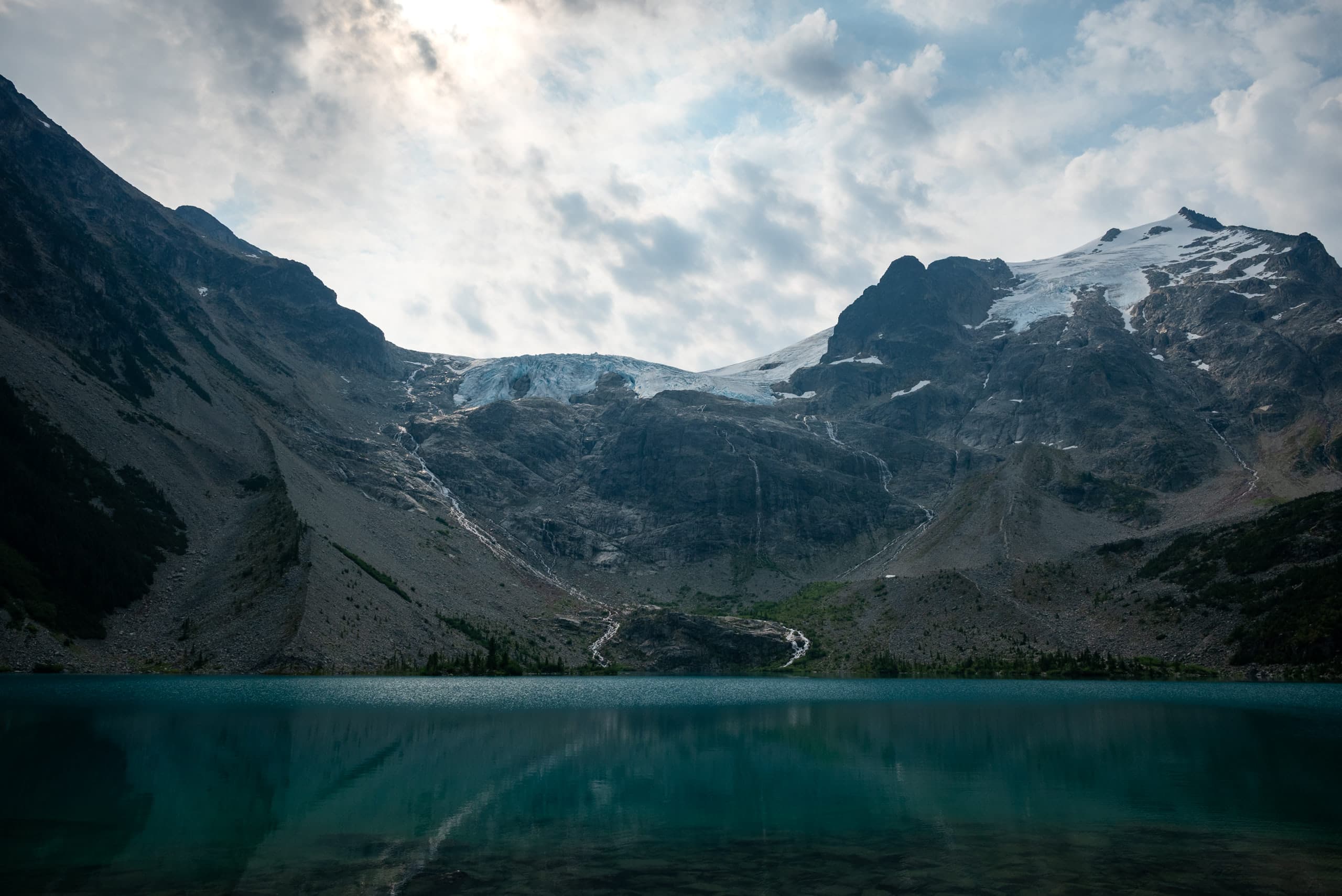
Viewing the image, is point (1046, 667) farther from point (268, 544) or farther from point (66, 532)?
point (66, 532)

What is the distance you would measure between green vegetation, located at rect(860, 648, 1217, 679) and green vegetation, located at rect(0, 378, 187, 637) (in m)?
107

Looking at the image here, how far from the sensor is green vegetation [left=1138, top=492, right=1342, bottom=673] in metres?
98.4

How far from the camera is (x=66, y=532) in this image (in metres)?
106

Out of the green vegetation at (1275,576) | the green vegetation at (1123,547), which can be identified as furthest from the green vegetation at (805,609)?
the green vegetation at (1275,576)

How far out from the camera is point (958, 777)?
4003 cm

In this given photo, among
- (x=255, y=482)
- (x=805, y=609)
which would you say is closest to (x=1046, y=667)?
(x=805, y=609)

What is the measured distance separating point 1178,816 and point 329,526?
424ft

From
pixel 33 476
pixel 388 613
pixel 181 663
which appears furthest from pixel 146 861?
pixel 33 476

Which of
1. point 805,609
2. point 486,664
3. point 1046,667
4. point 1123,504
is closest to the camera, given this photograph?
point 1046,667

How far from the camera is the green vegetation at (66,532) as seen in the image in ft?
318

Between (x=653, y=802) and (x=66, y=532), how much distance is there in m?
104

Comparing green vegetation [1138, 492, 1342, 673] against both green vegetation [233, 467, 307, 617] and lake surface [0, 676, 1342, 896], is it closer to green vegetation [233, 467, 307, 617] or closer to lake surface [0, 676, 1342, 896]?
lake surface [0, 676, 1342, 896]

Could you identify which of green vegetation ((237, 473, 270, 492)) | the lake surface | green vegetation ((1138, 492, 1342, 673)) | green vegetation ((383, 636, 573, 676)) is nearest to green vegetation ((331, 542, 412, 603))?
green vegetation ((383, 636, 573, 676))

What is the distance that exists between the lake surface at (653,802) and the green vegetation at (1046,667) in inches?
1728
